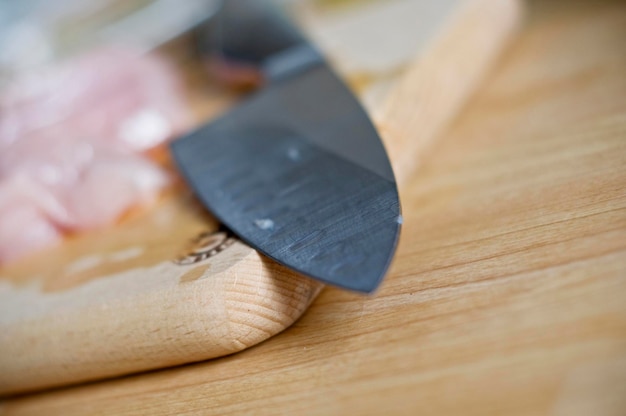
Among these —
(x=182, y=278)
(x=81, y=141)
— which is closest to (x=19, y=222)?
(x=81, y=141)

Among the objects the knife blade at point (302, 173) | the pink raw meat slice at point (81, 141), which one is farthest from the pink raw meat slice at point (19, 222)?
the knife blade at point (302, 173)

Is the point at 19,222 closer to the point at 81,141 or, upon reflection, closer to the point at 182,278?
the point at 81,141

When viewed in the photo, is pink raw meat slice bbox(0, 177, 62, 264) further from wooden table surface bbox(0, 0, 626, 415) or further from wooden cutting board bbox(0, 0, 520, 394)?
wooden table surface bbox(0, 0, 626, 415)

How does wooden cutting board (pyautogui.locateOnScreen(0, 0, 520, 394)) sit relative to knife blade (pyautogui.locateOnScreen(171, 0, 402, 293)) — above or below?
below

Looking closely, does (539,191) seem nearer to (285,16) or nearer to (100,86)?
(285,16)

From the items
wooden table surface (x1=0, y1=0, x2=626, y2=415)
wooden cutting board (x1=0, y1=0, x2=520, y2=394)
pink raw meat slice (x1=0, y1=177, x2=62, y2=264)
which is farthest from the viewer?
pink raw meat slice (x1=0, y1=177, x2=62, y2=264)

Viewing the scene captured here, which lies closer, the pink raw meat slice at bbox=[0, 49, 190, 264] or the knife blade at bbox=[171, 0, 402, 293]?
the knife blade at bbox=[171, 0, 402, 293]

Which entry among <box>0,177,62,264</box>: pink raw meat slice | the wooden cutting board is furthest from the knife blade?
<box>0,177,62,264</box>: pink raw meat slice
